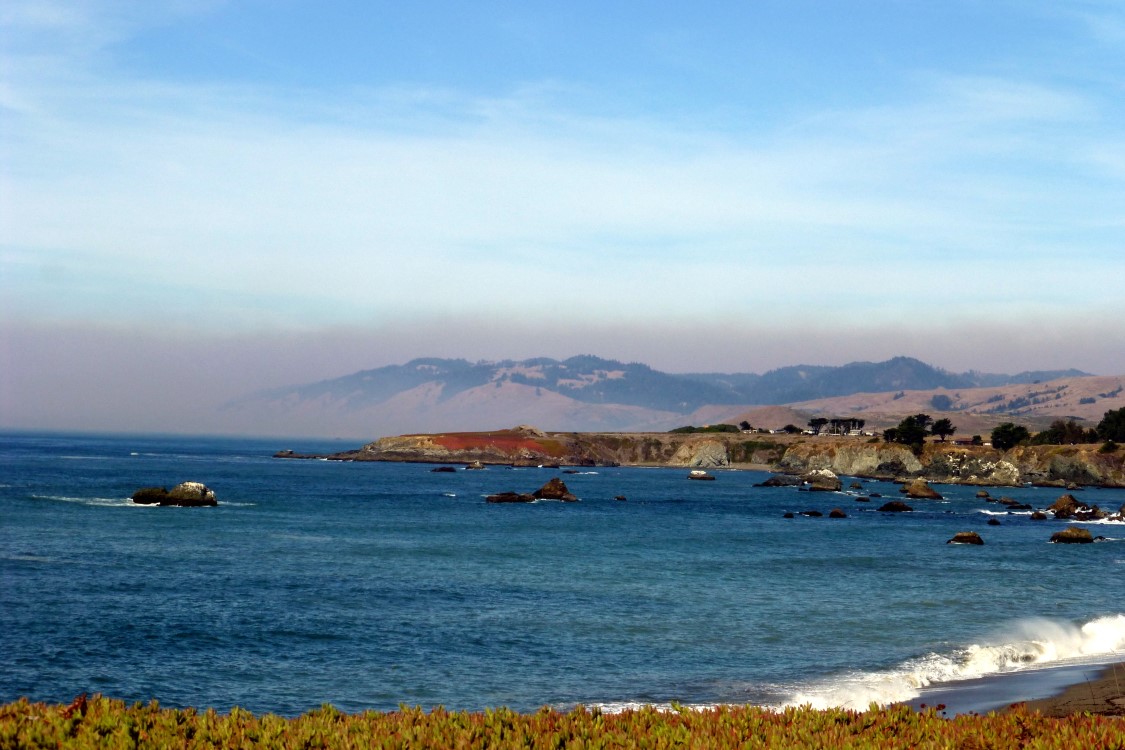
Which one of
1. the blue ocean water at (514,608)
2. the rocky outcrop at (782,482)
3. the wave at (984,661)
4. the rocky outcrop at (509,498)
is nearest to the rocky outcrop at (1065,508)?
the blue ocean water at (514,608)

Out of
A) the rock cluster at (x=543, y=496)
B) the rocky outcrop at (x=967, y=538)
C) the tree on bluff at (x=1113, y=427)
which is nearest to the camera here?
the rocky outcrop at (x=967, y=538)

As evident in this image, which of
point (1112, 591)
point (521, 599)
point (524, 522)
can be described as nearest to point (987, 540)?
point (1112, 591)

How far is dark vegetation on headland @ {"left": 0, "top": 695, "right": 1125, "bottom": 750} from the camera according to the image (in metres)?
13.1

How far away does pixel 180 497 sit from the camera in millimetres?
91688

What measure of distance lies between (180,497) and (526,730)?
279ft

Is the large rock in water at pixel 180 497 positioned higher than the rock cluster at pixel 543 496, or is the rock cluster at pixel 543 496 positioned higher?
the large rock in water at pixel 180 497

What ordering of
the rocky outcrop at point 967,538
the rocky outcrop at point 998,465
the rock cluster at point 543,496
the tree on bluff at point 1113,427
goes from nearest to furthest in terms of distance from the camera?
the rocky outcrop at point 967,538 < the rock cluster at point 543,496 < the rocky outcrop at point 998,465 < the tree on bluff at point 1113,427

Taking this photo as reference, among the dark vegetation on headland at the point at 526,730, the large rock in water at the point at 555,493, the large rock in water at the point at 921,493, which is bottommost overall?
the large rock in water at the point at 921,493

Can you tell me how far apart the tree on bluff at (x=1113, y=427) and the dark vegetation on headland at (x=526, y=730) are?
187599mm

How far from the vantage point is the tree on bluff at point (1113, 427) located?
17950 centimetres

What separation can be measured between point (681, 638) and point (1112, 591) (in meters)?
28.7

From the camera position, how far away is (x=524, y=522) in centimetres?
8750

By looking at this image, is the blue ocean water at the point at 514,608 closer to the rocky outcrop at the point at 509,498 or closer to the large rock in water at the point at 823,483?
the rocky outcrop at the point at 509,498

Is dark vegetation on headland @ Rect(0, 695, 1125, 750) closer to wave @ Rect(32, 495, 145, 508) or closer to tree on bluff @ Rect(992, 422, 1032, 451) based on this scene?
wave @ Rect(32, 495, 145, 508)
